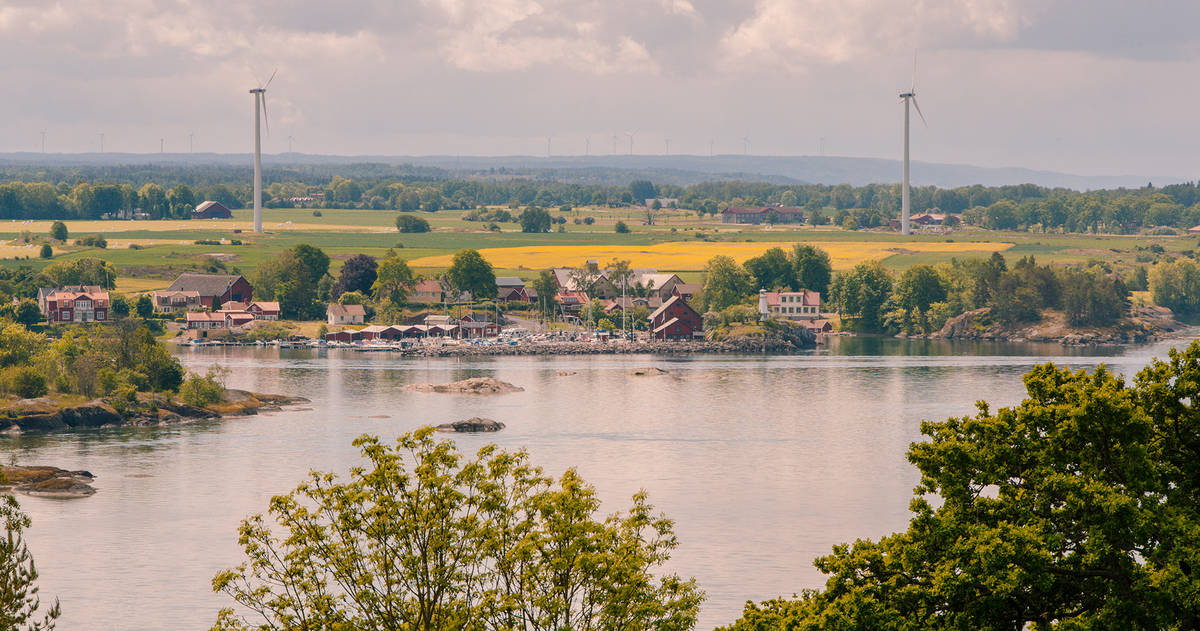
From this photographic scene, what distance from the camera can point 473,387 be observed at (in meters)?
78.4

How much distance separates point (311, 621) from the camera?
63.8 ft

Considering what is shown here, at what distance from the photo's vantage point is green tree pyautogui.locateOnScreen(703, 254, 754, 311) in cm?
12006

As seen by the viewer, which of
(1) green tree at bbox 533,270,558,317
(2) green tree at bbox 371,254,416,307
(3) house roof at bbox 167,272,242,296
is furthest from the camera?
(1) green tree at bbox 533,270,558,317

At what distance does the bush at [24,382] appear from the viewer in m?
63.0

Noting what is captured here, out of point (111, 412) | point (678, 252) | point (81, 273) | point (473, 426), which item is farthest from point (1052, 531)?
point (678, 252)

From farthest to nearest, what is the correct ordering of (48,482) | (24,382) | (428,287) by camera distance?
(428,287)
(24,382)
(48,482)

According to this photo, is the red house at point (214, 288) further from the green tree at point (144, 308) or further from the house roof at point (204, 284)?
the green tree at point (144, 308)

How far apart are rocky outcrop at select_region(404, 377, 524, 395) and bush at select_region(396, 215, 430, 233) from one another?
4052 inches

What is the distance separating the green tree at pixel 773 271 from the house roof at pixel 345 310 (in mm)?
33842

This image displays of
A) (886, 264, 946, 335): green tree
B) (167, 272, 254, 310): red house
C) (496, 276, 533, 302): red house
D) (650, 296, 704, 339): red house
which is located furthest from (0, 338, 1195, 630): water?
(496, 276, 533, 302): red house

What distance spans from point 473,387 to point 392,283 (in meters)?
44.3

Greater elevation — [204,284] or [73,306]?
[204,284]

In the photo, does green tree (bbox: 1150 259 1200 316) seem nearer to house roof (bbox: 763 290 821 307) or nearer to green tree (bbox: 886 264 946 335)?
green tree (bbox: 886 264 946 335)

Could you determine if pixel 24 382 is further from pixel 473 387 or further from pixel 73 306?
pixel 73 306
